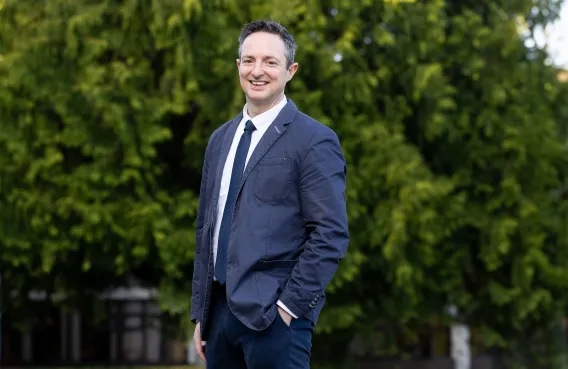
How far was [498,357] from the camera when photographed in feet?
50.8

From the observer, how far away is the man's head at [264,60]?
410 cm

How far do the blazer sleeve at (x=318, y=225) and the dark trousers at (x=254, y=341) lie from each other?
111 millimetres

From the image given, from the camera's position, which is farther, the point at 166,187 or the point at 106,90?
the point at 166,187

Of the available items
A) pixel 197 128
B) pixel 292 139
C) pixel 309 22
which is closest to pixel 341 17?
pixel 309 22

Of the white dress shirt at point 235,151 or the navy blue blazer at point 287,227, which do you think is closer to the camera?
the navy blue blazer at point 287,227

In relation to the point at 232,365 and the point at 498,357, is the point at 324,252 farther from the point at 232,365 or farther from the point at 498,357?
the point at 498,357

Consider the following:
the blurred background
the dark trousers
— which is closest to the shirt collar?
the dark trousers

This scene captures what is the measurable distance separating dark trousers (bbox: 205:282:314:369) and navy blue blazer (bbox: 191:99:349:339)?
0.15 ft

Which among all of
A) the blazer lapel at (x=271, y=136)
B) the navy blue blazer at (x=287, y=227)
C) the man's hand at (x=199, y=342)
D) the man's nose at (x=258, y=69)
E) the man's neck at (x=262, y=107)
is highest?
the man's nose at (x=258, y=69)

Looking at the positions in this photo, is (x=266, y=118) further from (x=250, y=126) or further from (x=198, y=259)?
(x=198, y=259)

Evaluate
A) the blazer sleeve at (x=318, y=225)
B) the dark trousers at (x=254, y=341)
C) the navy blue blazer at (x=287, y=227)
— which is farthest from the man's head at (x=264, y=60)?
the dark trousers at (x=254, y=341)

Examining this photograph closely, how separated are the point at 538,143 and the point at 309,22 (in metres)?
3.62

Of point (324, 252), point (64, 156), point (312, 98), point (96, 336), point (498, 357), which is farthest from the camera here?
point (96, 336)

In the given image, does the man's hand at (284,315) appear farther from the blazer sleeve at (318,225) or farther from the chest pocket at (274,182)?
the chest pocket at (274,182)
